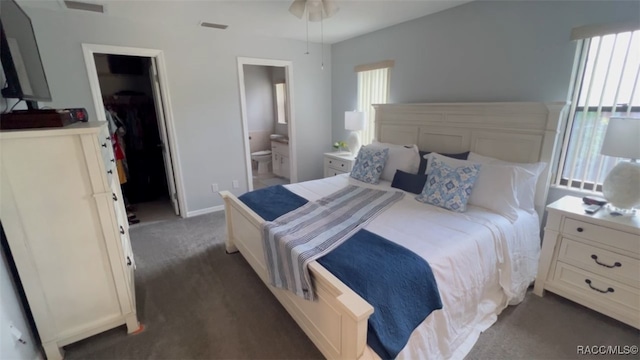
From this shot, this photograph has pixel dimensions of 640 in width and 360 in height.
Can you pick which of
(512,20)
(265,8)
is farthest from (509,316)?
(265,8)

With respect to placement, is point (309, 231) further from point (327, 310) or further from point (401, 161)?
point (401, 161)

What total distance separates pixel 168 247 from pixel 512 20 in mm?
3876

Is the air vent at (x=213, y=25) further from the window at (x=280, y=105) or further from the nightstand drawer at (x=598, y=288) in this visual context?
the nightstand drawer at (x=598, y=288)

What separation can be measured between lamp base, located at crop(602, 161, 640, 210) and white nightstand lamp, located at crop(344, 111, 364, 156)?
98.3 inches

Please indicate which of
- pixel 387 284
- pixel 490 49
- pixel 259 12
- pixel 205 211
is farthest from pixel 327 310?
pixel 205 211

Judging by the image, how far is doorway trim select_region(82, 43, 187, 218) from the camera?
288 cm

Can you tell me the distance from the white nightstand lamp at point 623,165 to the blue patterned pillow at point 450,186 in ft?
2.48

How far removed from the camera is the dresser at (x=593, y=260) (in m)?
1.73

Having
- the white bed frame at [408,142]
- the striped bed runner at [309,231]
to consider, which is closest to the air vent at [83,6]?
the white bed frame at [408,142]

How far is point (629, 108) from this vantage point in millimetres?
1943

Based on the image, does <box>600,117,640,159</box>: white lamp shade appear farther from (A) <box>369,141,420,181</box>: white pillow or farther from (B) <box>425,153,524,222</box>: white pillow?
(A) <box>369,141,420,181</box>: white pillow

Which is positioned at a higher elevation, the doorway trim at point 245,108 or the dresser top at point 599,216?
the doorway trim at point 245,108

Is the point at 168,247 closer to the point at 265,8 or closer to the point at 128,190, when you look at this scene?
the point at 128,190

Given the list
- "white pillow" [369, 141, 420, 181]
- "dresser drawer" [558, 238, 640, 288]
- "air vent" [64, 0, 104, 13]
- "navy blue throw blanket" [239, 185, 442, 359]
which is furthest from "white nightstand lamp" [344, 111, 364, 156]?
"air vent" [64, 0, 104, 13]
